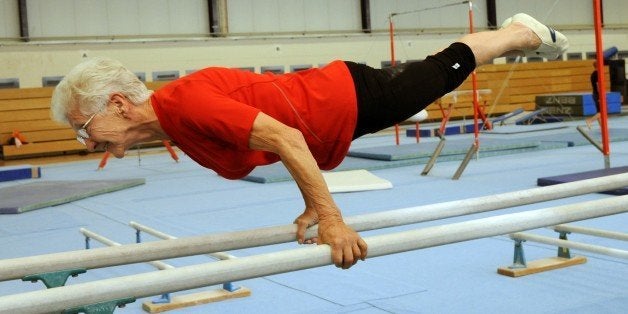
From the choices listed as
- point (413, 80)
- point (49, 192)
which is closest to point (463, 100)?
point (49, 192)

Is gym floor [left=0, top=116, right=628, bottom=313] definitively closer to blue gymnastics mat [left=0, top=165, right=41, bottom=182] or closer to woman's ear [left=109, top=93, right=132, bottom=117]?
blue gymnastics mat [left=0, top=165, right=41, bottom=182]

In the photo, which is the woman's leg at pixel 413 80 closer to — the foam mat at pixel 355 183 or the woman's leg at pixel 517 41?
the woman's leg at pixel 517 41

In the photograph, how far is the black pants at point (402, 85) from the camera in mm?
3199

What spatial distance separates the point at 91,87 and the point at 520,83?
19.1 m

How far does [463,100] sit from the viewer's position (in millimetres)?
19969

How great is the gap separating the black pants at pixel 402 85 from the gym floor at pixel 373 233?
132 centimetres

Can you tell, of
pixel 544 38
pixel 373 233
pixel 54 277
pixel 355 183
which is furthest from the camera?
A: pixel 355 183

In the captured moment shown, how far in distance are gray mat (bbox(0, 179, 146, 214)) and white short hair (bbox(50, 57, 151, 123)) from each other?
5779 mm

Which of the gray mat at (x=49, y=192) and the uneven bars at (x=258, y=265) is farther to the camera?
the gray mat at (x=49, y=192)

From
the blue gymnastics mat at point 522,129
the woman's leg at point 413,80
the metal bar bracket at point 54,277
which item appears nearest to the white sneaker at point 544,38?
the woman's leg at point 413,80

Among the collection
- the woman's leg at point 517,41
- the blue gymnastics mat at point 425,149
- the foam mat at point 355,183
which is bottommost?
the foam mat at point 355,183

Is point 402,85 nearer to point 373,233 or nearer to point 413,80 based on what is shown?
point 413,80

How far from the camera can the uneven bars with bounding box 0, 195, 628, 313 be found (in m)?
2.21

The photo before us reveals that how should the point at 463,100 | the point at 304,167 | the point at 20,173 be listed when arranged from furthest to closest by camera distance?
the point at 463,100
the point at 20,173
the point at 304,167
